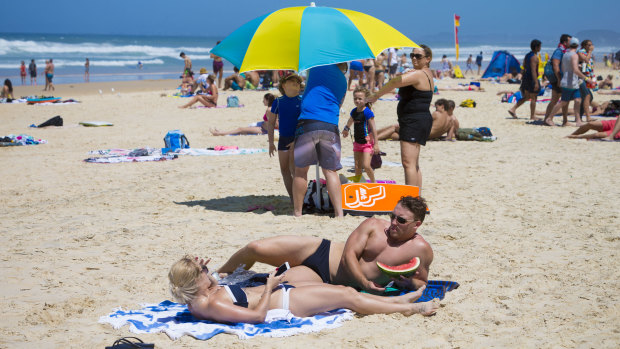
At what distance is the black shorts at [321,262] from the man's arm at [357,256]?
0.13 meters

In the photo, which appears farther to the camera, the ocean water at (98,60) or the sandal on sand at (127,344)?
the ocean water at (98,60)

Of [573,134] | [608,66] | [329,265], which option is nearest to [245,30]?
[329,265]

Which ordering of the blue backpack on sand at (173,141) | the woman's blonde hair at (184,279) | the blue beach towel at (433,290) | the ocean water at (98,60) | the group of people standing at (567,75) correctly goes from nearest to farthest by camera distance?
the woman's blonde hair at (184,279) < the blue beach towel at (433,290) < the blue backpack on sand at (173,141) < the group of people standing at (567,75) < the ocean water at (98,60)

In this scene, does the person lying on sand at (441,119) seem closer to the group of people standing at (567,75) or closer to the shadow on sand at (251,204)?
the group of people standing at (567,75)

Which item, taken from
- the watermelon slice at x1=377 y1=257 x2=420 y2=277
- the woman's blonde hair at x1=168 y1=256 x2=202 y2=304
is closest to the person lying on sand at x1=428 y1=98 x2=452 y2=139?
the watermelon slice at x1=377 y1=257 x2=420 y2=277

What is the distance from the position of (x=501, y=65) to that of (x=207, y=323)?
2735 centimetres

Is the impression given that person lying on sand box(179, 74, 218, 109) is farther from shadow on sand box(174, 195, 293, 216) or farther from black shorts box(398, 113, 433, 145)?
black shorts box(398, 113, 433, 145)

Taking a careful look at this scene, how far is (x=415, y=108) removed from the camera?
6320 mm

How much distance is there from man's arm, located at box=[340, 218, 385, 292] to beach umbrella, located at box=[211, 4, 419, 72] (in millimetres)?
2018

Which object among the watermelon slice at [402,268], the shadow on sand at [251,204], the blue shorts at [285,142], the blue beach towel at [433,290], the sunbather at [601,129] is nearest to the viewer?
the watermelon slice at [402,268]

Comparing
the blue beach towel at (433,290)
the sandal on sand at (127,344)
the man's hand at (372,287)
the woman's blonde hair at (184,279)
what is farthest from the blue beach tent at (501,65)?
the sandal on sand at (127,344)

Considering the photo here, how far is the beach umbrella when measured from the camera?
229 inches

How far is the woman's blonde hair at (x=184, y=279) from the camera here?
3.63m

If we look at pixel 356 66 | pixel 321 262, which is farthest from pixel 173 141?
pixel 356 66
